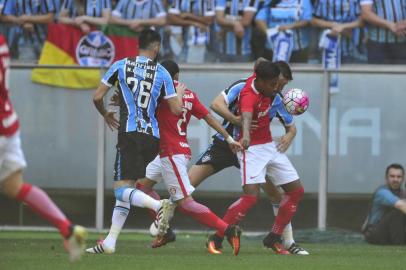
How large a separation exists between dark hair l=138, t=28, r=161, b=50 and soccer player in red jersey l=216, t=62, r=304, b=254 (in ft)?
3.69

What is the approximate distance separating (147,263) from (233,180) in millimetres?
7097

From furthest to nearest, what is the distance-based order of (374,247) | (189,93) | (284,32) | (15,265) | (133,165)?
(284,32) < (374,247) < (189,93) < (133,165) < (15,265)

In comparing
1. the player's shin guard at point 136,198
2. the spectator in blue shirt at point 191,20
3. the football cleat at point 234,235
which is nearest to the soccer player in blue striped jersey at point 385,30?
the spectator in blue shirt at point 191,20

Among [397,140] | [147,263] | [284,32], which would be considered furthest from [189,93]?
[397,140]

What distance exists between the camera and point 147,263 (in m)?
9.95

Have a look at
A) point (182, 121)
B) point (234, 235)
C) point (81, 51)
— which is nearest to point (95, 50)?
point (81, 51)

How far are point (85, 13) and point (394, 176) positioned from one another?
17.7ft

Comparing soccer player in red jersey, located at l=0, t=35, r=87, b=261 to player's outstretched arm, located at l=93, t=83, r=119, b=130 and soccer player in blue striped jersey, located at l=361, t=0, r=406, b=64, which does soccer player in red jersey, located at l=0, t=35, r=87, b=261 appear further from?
soccer player in blue striped jersey, located at l=361, t=0, r=406, b=64

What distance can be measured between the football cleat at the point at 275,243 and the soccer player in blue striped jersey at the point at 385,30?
5.28 meters

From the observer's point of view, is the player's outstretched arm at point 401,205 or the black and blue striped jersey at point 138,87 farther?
the player's outstretched arm at point 401,205

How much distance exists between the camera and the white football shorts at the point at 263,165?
11844 mm

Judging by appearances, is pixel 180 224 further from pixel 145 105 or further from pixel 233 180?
pixel 145 105

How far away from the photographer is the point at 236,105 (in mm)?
12188

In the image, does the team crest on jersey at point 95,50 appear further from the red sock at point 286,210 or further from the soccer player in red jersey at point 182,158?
the red sock at point 286,210
